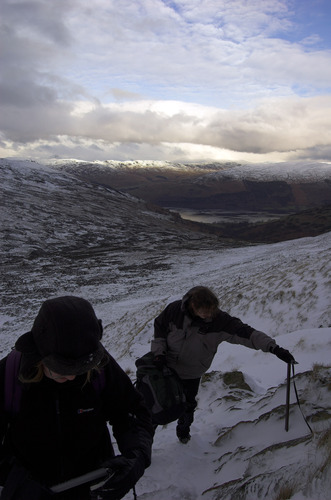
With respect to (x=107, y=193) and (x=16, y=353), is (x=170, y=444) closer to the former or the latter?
(x=16, y=353)

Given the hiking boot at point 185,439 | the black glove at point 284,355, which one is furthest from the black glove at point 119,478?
the hiking boot at point 185,439

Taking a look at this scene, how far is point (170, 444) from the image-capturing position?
4.78 meters

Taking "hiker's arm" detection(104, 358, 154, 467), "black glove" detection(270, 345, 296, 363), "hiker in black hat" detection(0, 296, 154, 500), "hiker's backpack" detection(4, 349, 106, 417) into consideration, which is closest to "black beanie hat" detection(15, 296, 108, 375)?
"hiker in black hat" detection(0, 296, 154, 500)

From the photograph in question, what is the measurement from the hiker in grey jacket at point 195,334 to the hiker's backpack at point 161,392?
5.5 inches

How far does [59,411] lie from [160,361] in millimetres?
1942

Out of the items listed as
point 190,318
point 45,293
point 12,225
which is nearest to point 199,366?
point 190,318

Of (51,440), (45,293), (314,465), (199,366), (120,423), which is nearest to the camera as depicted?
(51,440)

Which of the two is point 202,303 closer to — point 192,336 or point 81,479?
point 192,336

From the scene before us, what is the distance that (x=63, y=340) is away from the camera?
2254 millimetres

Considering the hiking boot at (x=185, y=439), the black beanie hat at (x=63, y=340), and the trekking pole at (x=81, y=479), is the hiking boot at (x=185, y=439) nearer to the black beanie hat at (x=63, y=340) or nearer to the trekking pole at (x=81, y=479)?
the trekking pole at (x=81, y=479)

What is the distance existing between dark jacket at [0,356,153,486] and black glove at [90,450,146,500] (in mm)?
84

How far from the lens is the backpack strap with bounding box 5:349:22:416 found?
234 centimetres

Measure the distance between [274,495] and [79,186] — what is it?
144230mm

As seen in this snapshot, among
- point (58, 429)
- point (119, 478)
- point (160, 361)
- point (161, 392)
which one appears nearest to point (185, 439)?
point (161, 392)
